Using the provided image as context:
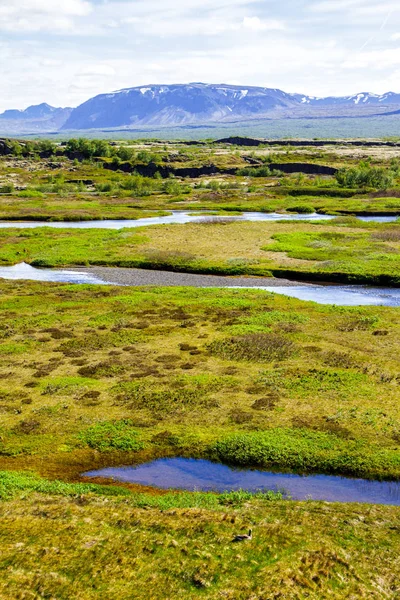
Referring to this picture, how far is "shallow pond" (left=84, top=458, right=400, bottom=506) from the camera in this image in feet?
88.7

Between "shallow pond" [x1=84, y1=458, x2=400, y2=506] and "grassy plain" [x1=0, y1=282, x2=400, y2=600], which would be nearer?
Result: "grassy plain" [x1=0, y1=282, x2=400, y2=600]

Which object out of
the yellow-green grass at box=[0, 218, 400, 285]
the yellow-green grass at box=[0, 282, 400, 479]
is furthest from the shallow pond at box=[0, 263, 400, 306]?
the yellow-green grass at box=[0, 282, 400, 479]

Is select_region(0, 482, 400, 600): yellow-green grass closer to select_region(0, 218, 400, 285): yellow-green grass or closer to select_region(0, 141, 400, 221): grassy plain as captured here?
select_region(0, 218, 400, 285): yellow-green grass

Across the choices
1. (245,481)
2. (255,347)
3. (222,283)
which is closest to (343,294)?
(222,283)

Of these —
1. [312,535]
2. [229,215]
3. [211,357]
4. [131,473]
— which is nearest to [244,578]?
[312,535]

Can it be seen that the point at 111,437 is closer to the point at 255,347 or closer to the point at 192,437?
the point at 192,437

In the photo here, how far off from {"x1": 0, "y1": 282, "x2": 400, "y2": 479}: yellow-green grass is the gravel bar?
40.8 feet

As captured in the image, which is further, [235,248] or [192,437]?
[235,248]

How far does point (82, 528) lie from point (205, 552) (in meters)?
5.43

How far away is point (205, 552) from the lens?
69.1 feet

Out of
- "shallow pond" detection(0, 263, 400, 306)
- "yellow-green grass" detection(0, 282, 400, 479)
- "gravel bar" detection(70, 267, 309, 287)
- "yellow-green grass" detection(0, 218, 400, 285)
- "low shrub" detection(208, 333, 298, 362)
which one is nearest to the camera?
"yellow-green grass" detection(0, 282, 400, 479)

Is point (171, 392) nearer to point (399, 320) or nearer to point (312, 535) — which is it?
point (312, 535)

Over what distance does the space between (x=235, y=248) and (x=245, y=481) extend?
2562 inches

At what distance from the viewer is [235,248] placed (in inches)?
3585
